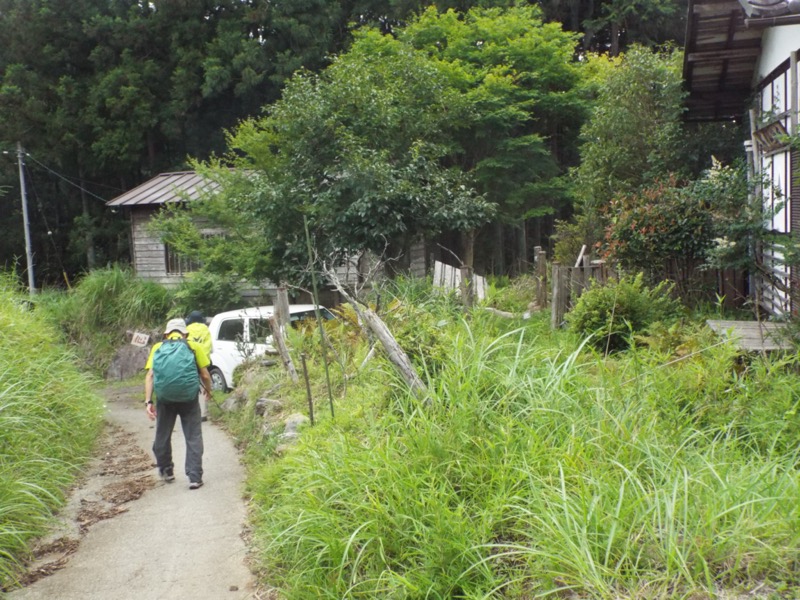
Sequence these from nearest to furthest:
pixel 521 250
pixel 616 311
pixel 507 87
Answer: pixel 616 311
pixel 507 87
pixel 521 250

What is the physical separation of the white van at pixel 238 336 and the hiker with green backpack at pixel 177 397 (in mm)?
5031

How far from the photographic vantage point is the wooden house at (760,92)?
941cm

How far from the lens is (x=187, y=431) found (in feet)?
→ 25.0

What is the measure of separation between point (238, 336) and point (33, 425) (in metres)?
5.46

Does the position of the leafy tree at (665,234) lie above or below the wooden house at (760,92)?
below

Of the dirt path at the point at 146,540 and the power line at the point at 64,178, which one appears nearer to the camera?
the dirt path at the point at 146,540

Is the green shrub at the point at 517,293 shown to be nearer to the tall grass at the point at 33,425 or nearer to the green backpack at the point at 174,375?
the green backpack at the point at 174,375

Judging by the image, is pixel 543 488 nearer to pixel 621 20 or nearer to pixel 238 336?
pixel 238 336

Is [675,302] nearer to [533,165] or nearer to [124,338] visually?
[533,165]

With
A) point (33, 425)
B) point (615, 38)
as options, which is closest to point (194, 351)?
point (33, 425)

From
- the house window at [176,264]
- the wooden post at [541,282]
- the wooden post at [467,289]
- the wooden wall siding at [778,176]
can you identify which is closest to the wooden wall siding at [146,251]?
the house window at [176,264]

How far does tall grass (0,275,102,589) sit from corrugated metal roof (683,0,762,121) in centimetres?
921

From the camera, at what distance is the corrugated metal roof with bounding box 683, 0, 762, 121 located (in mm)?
10695

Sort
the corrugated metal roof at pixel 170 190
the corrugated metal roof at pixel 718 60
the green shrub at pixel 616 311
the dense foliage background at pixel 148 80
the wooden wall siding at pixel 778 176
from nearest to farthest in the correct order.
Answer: the wooden wall siding at pixel 778 176 < the green shrub at pixel 616 311 < the corrugated metal roof at pixel 718 60 < the corrugated metal roof at pixel 170 190 < the dense foliage background at pixel 148 80
